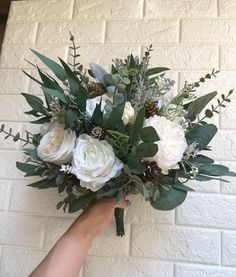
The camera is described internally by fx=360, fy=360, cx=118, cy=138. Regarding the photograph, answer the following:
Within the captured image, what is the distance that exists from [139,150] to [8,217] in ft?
1.73

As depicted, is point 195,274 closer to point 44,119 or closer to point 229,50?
point 44,119

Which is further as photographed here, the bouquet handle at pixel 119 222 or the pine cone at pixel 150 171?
the bouquet handle at pixel 119 222

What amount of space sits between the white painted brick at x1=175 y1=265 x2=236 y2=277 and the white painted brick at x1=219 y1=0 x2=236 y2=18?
30.6 inches

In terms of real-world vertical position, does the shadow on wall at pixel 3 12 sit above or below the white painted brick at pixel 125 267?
above

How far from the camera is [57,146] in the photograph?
77 cm

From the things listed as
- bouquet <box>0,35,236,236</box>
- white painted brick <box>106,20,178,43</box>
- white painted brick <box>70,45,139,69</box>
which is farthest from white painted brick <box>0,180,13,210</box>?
white painted brick <box>106,20,178,43</box>

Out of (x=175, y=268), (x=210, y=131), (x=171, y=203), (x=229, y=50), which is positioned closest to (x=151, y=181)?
(x=171, y=203)

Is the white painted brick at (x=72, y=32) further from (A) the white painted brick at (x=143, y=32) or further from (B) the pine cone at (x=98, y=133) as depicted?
(B) the pine cone at (x=98, y=133)

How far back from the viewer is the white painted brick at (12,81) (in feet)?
3.89

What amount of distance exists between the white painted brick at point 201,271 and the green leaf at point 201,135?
0.33m

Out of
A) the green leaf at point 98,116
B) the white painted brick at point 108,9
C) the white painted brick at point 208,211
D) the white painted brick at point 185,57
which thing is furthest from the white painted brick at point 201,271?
the white painted brick at point 108,9

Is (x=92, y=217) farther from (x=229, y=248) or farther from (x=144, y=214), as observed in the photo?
(x=229, y=248)

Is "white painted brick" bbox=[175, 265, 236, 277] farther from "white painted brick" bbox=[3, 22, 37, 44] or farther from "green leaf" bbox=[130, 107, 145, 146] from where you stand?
"white painted brick" bbox=[3, 22, 37, 44]

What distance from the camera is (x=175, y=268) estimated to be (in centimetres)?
95
